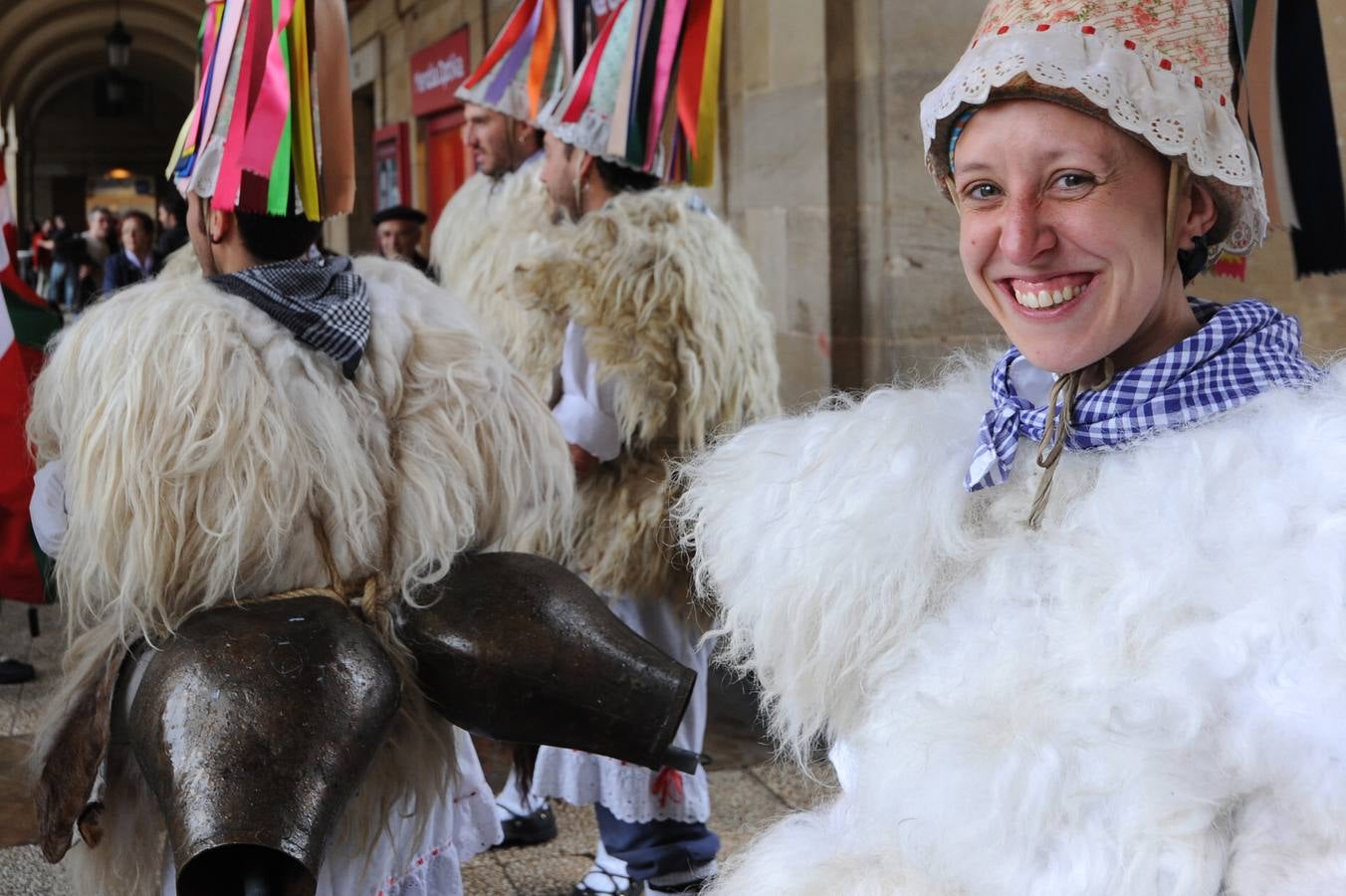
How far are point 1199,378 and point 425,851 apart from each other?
1568mm

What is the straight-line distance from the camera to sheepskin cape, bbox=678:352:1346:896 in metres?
1.12

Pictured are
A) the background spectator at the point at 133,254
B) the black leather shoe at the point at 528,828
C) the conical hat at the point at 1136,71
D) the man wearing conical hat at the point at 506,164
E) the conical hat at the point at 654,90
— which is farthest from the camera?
the background spectator at the point at 133,254

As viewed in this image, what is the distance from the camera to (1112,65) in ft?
4.29

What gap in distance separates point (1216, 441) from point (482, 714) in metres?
1.20

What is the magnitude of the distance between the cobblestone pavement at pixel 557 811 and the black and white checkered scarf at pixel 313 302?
1274 mm

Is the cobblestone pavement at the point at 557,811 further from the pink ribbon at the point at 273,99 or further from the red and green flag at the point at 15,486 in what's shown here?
the pink ribbon at the point at 273,99

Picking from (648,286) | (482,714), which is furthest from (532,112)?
(482,714)

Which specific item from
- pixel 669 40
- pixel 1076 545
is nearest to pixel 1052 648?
pixel 1076 545

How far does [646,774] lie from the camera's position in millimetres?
3094

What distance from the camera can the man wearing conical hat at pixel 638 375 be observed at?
3025mm

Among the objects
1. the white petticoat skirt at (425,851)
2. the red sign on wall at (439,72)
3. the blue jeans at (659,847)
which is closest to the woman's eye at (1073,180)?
the white petticoat skirt at (425,851)

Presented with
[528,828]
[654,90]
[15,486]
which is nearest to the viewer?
[15,486]

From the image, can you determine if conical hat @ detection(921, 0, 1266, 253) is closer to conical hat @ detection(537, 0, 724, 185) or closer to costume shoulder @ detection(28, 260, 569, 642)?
costume shoulder @ detection(28, 260, 569, 642)

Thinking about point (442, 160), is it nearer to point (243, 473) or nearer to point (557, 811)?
point (557, 811)
